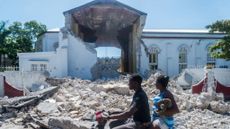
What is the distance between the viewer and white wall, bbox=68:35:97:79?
27.0 m

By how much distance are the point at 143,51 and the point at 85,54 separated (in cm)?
609

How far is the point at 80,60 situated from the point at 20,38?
15.1 meters

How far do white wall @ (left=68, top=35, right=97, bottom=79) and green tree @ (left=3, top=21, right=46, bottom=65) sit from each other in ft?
34.3

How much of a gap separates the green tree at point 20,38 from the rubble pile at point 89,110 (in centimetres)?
2096

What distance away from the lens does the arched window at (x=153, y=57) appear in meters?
32.2

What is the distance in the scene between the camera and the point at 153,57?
3250 cm

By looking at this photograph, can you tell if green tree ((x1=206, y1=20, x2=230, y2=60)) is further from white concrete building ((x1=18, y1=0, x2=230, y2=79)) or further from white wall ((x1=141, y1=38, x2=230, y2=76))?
white wall ((x1=141, y1=38, x2=230, y2=76))

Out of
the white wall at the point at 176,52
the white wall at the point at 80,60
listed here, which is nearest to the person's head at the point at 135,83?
the white wall at the point at 80,60

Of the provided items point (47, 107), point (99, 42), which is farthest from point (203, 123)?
point (99, 42)

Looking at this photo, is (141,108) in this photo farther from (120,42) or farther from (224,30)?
(120,42)

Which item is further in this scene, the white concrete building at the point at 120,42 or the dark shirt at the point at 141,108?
the white concrete building at the point at 120,42

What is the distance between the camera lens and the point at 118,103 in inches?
563

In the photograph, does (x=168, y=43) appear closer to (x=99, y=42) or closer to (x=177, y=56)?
(x=177, y=56)

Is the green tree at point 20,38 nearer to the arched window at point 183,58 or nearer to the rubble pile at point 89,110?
the arched window at point 183,58
